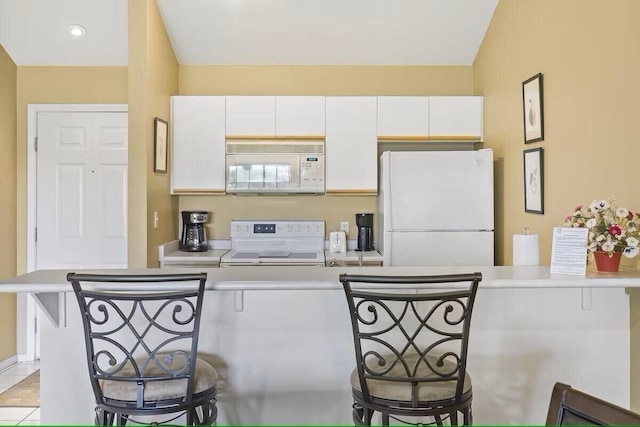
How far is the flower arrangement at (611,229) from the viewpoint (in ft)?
6.17

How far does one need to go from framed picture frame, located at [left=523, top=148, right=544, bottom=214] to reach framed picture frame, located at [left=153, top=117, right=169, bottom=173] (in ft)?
8.12

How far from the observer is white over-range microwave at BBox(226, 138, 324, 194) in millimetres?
3762

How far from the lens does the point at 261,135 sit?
149 inches

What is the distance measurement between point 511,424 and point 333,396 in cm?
78

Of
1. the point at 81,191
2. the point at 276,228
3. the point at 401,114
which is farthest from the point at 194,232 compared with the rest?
the point at 401,114

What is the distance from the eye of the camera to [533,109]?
9.66ft

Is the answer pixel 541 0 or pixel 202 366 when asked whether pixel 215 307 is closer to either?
pixel 202 366

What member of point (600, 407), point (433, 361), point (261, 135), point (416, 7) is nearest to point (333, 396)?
point (433, 361)

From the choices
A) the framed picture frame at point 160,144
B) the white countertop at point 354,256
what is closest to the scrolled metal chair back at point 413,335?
the white countertop at point 354,256

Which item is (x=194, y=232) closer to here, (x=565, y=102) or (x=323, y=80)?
(x=323, y=80)

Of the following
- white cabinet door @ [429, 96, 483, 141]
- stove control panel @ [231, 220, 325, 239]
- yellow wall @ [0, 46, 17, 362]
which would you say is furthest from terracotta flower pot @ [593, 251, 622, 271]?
yellow wall @ [0, 46, 17, 362]

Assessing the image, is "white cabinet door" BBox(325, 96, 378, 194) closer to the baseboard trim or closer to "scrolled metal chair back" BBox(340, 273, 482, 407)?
"scrolled metal chair back" BBox(340, 273, 482, 407)

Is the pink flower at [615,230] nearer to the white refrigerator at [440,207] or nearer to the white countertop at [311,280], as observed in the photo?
the white countertop at [311,280]

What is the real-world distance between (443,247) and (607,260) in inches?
57.4
